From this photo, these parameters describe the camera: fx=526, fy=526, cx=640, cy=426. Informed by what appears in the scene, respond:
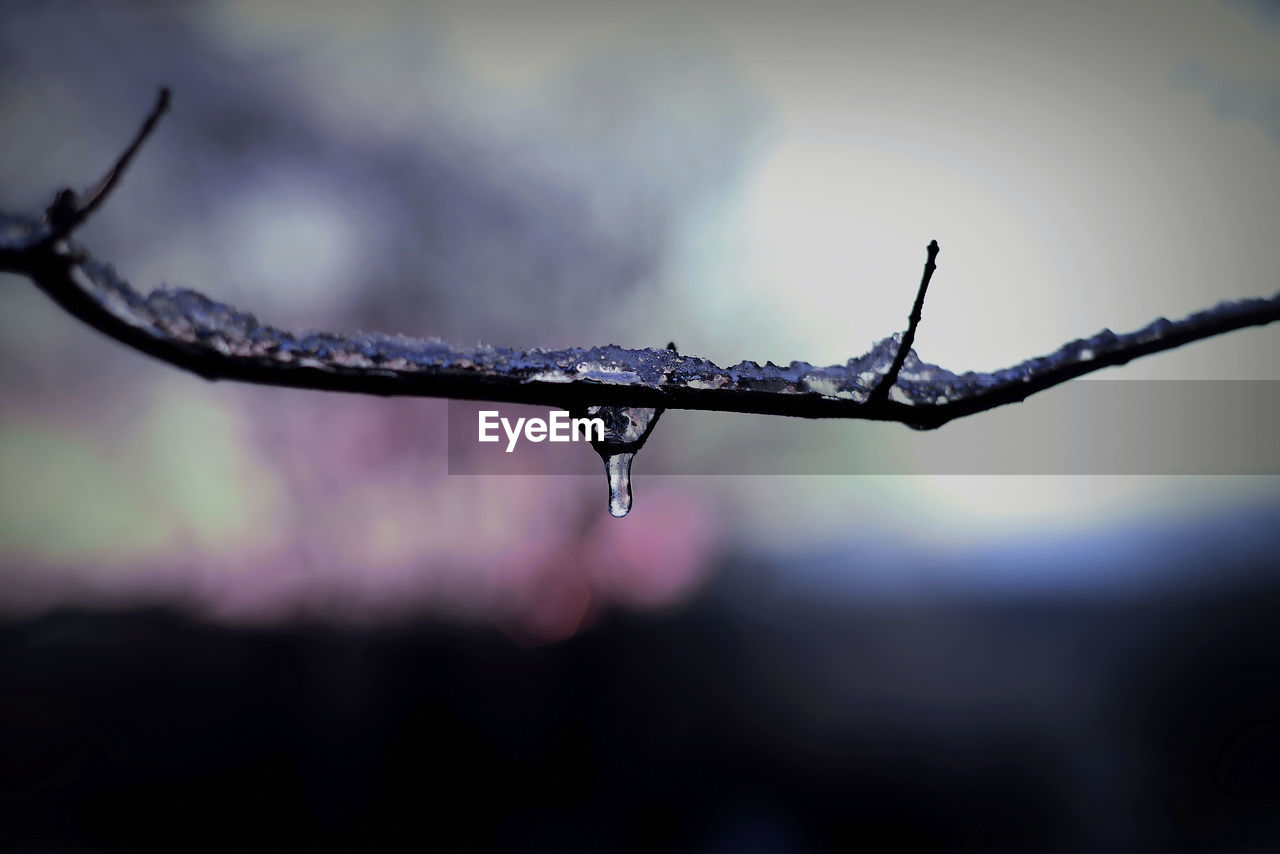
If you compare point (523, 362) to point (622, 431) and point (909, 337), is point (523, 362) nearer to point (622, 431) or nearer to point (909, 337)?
point (622, 431)

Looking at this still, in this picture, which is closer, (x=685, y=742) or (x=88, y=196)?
(x=88, y=196)

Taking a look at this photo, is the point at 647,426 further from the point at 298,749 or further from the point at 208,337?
the point at 298,749

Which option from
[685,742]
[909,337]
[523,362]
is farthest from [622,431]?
[685,742]

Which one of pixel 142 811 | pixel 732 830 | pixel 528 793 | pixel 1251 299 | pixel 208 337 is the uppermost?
pixel 1251 299

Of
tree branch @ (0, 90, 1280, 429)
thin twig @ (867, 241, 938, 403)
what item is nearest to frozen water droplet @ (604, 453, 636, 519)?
tree branch @ (0, 90, 1280, 429)

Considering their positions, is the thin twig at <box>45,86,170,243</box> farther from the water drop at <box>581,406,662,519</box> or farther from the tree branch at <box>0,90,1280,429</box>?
the water drop at <box>581,406,662,519</box>

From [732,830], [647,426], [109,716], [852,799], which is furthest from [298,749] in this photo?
[647,426]
